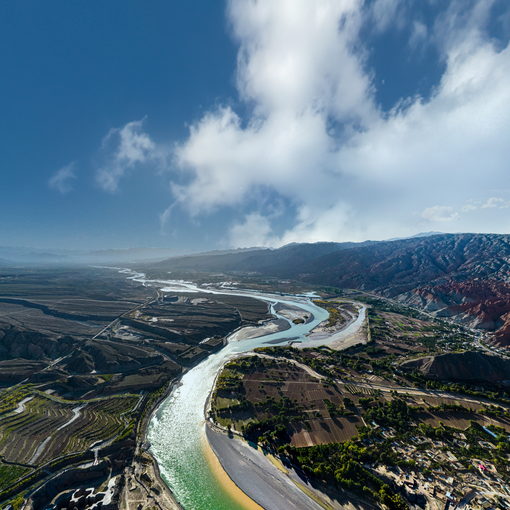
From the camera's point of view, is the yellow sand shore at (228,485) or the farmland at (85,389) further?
the farmland at (85,389)

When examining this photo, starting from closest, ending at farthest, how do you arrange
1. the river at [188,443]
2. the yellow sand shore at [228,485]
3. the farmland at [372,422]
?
1. the yellow sand shore at [228,485]
2. the river at [188,443]
3. the farmland at [372,422]

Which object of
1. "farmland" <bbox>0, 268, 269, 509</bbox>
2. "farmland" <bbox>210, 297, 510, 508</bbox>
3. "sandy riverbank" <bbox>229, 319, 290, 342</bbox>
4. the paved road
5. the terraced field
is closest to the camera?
the paved road

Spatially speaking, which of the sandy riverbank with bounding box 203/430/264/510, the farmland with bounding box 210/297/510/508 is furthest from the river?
the farmland with bounding box 210/297/510/508

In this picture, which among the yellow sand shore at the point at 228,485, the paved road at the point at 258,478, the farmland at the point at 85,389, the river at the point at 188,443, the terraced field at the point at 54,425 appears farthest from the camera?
the terraced field at the point at 54,425

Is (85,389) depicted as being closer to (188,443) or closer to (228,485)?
(188,443)

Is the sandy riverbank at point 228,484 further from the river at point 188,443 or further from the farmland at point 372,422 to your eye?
the farmland at point 372,422

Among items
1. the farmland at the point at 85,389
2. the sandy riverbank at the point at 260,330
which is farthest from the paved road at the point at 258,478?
Result: the sandy riverbank at the point at 260,330

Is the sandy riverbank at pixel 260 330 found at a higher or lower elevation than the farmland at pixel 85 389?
lower

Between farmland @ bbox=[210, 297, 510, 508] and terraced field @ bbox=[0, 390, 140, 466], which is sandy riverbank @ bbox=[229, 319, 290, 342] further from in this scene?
terraced field @ bbox=[0, 390, 140, 466]
